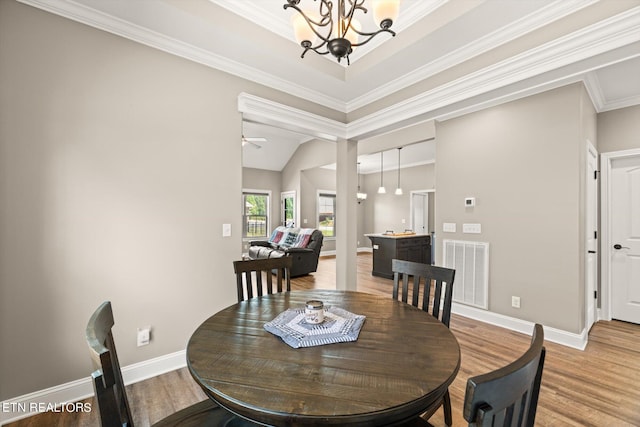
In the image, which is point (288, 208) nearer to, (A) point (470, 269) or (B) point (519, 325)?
(A) point (470, 269)

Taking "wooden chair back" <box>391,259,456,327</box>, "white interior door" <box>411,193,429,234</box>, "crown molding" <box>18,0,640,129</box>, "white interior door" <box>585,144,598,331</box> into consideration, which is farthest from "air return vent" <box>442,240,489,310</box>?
"white interior door" <box>411,193,429,234</box>

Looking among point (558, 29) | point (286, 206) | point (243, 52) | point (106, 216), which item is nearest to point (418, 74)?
point (558, 29)

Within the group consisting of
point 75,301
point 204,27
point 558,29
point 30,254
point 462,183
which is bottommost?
→ point 75,301

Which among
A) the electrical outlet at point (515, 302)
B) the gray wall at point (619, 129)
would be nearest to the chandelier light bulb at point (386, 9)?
the electrical outlet at point (515, 302)

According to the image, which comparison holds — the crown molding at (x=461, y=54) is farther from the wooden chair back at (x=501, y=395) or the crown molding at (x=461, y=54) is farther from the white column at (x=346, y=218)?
the wooden chair back at (x=501, y=395)

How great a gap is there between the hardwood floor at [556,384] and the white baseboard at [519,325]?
0.09 m

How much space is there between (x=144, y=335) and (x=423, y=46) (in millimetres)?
3215

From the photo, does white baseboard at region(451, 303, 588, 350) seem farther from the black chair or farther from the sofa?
the sofa

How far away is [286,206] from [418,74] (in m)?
6.76

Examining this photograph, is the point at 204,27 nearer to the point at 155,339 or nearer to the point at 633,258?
the point at 155,339

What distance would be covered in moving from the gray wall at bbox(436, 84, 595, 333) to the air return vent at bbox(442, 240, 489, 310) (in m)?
0.08

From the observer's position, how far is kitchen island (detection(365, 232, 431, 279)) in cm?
559

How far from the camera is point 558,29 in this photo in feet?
6.08

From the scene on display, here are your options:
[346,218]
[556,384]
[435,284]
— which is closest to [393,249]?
[346,218]
